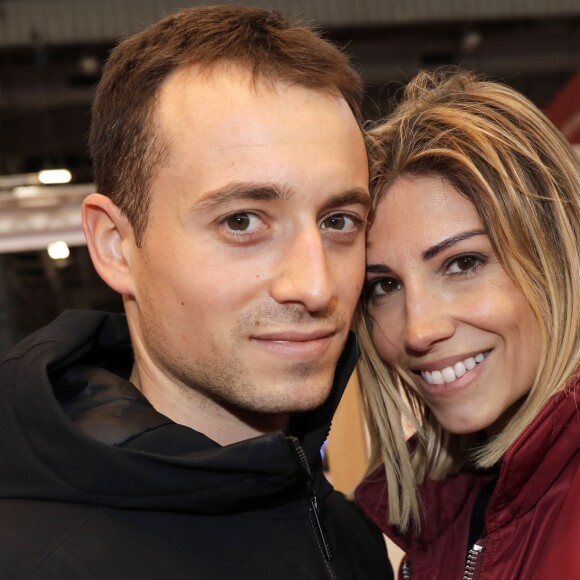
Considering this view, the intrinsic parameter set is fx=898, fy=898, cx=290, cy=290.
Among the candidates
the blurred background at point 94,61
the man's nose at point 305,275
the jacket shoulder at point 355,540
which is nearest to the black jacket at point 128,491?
the jacket shoulder at point 355,540

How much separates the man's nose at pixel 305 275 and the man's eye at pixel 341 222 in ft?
0.28

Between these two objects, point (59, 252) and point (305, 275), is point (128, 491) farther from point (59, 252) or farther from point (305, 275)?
point (59, 252)

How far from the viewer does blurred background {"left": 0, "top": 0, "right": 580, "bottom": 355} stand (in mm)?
5211

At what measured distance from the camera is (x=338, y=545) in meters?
1.64

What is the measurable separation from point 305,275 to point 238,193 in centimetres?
16

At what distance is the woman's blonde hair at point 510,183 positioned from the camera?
1.64 meters

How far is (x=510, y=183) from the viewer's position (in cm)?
164

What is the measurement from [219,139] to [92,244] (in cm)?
31

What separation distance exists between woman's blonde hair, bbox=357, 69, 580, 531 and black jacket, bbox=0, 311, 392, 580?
51cm

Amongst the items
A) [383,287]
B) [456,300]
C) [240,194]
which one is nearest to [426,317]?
[456,300]

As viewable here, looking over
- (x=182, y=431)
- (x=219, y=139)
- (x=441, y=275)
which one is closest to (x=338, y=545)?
(x=182, y=431)

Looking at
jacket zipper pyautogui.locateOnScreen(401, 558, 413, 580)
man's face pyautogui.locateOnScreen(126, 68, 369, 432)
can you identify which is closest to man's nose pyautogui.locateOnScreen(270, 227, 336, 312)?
man's face pyautogui.locateOnScreen(126, 68, 369, 432)

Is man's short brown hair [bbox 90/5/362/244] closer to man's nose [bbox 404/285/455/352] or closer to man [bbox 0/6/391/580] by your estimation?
man [bbox 0/6/391/580]

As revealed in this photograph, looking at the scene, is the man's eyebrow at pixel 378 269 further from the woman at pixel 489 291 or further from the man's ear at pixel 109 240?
the man's ear at pixel 109 240
